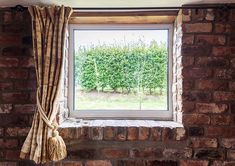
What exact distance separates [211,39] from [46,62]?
1184 mm

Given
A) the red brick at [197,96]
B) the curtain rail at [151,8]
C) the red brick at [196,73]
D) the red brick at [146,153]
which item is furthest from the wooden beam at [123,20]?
the red brick at [146,153]

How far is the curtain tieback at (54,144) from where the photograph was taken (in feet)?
6.38

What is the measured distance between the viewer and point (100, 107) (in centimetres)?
239

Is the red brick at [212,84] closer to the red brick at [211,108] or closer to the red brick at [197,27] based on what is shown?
the red brick at [211,108]

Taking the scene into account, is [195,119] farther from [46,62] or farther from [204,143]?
[46,62]

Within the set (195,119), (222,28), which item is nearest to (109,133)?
(195,119)

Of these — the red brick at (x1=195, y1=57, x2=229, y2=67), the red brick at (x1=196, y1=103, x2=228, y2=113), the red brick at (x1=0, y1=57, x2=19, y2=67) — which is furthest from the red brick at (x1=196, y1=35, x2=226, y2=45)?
the red brick at (x1=0, y1=57, x2=19, y2=67)

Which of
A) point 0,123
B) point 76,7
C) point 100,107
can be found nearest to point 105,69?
point 100,107

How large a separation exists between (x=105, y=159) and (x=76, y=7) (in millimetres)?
1141

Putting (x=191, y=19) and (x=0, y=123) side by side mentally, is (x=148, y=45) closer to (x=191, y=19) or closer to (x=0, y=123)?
(x=191, y=19)

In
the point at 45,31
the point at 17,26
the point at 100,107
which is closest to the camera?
the point at 45,31

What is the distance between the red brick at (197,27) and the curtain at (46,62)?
848 mm

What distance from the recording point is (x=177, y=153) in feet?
6.80

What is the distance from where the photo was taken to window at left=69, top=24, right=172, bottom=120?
2.38 meters
